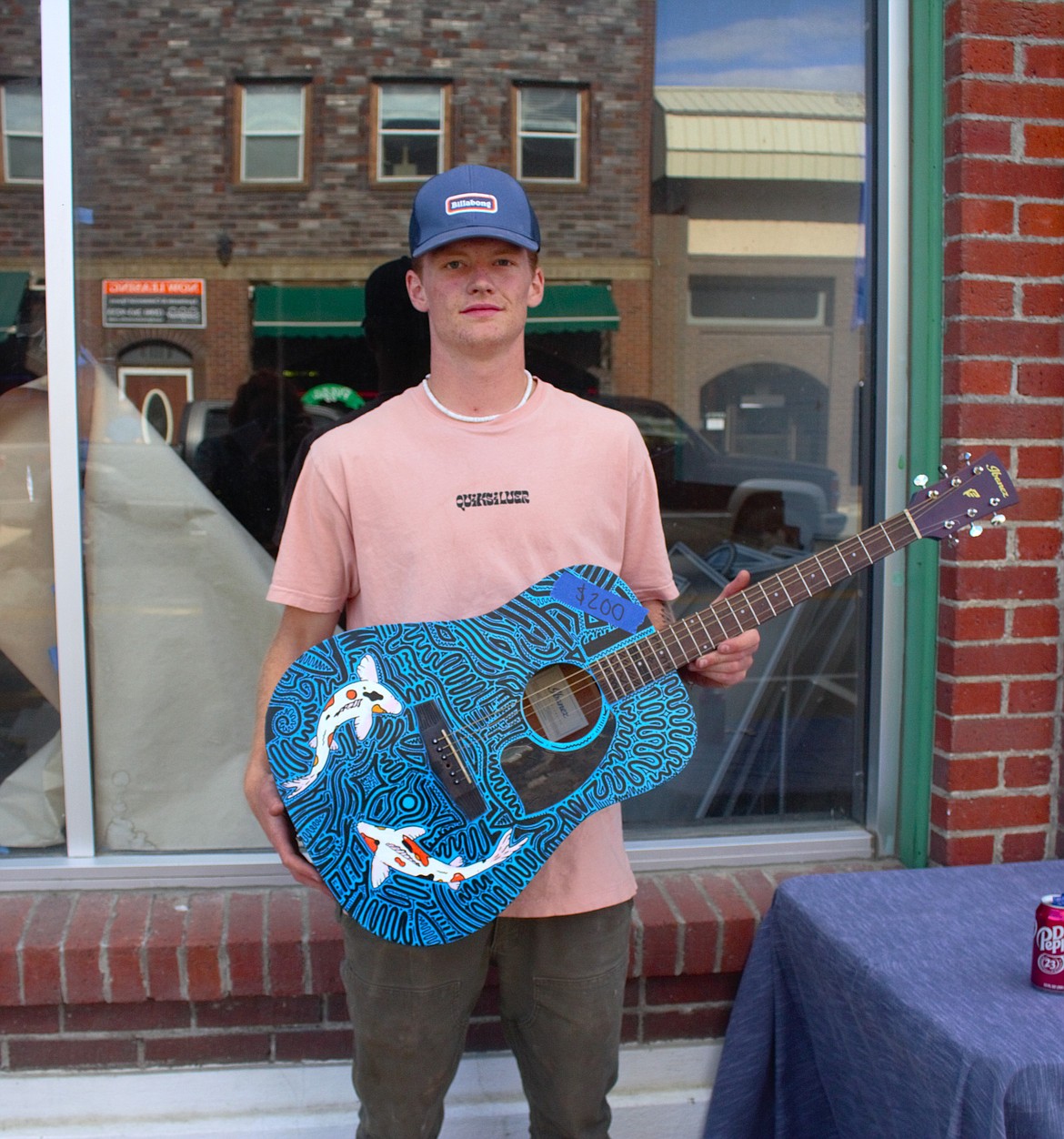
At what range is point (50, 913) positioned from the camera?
2.43 metres

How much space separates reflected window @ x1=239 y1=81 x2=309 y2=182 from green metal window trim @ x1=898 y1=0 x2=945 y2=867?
1443mm

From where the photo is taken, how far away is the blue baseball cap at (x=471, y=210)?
1.84 metres

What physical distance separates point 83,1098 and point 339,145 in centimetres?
226

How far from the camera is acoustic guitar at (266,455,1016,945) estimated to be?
175cm

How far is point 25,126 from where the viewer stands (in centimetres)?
250

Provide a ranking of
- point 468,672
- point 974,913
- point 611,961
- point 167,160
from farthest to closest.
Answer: point 167,160 < point 974,913 < point 611,961 < point 468,672

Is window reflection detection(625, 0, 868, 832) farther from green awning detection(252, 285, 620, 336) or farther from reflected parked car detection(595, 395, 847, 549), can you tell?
green awning detection(252, 285, 620, 336)

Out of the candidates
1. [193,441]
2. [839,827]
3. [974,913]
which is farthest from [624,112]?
[974,913]

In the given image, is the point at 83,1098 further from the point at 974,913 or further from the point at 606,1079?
the point at 974,913

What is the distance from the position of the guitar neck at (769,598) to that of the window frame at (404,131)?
148 centimetres

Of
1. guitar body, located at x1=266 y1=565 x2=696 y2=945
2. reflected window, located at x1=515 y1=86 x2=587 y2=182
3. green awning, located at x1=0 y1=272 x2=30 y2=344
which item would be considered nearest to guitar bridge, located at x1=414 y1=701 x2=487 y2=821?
guitar body, located at x1=266 y1=565 x2=696 y2=945

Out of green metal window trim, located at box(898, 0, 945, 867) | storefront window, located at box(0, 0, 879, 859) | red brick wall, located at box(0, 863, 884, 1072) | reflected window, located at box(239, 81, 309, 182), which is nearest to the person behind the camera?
red brick wall, located at box(0, 863, 884, 1072)

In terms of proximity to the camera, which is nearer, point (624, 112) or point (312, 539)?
point (312, 539)

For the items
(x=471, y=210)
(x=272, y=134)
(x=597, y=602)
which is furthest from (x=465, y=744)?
(x=272, y=134)
